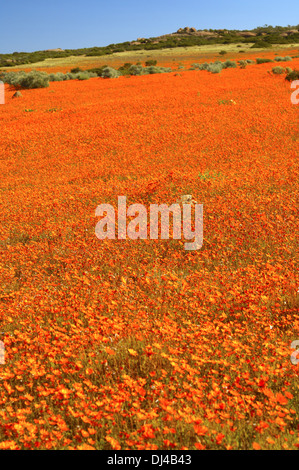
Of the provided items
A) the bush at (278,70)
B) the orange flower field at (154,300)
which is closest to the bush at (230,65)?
the bush at (278,70)

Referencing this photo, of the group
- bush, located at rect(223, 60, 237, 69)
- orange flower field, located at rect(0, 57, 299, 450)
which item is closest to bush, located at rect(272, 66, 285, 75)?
bush, located at rect(223, 60, 237, 69)

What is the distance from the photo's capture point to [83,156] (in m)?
16.9

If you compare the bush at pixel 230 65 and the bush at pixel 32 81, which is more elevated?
the bush at pixel 230 65

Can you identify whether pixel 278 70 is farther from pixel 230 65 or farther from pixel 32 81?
pixel 32 81

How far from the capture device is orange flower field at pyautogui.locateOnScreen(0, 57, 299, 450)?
361cm

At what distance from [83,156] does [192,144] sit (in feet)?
17.0

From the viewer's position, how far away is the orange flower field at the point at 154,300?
11.8 feet

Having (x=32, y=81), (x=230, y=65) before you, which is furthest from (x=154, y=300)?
(x=230, y=65)

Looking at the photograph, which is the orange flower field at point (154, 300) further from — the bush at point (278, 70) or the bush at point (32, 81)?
the bush at point (32, 81)

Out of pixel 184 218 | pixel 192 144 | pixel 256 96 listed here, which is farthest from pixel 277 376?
pixel 256 96

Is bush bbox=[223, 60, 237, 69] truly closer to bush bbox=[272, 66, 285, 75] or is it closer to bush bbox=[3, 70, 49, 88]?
bush bbox=[272, 66, 285, 75]

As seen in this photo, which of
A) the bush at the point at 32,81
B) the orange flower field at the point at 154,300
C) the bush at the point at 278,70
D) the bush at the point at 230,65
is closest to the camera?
the orange flower field at the point at 154,300

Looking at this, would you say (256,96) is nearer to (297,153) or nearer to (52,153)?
(297,153)

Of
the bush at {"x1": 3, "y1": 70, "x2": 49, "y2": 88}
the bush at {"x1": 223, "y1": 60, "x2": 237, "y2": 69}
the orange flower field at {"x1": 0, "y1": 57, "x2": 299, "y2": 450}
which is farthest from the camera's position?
the bush at {"x1": 223, "y1": 60, "x2": 237, "y2": 69}
